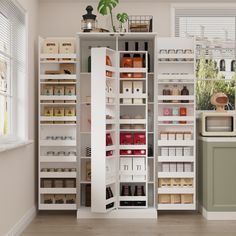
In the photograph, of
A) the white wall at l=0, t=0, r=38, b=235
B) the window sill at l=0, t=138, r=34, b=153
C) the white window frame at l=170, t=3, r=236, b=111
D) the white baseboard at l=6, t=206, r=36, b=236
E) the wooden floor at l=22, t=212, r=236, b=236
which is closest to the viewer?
the window sill at l=0, t=138, r=34, b=153

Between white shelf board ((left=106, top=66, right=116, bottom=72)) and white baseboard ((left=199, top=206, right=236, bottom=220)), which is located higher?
white shelf board ((left=106, top=66, right=116, bottom=72))

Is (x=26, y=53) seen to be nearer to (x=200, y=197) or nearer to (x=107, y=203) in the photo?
(x=107, y=203)

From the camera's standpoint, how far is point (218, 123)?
249 inches

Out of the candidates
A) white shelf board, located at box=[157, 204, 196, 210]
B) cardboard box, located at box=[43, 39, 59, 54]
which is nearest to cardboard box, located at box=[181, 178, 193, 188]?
white shelf board, located at box=[157, 204, 196, 210]

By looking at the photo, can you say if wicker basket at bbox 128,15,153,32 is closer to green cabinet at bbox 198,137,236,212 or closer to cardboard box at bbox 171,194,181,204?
green cabinet at bbox 198,137,236,212

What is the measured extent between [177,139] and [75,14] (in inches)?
84.8

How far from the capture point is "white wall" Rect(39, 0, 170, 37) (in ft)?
22.1

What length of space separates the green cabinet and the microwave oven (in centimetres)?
19

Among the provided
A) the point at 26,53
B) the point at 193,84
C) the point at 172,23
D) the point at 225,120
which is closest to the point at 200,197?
the point at 225,120

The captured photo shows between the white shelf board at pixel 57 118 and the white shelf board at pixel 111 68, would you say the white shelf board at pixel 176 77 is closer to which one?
the white shelf board at pixel 111 68

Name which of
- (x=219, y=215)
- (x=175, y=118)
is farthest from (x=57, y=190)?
(x=219, y=215)

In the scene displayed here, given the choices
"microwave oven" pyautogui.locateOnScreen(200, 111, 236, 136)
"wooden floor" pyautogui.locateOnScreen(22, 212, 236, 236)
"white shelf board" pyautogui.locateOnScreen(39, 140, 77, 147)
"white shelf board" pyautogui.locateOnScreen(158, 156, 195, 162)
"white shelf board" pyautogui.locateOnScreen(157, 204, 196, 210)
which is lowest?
"wooden floor" pyautogui.locateOnScreen(22, 212, 236, 236)

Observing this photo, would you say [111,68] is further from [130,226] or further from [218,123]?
[130,226]

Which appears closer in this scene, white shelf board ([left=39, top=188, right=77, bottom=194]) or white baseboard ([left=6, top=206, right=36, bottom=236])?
white baseboard ([left=6, top=206, right=36, bottom=236])
